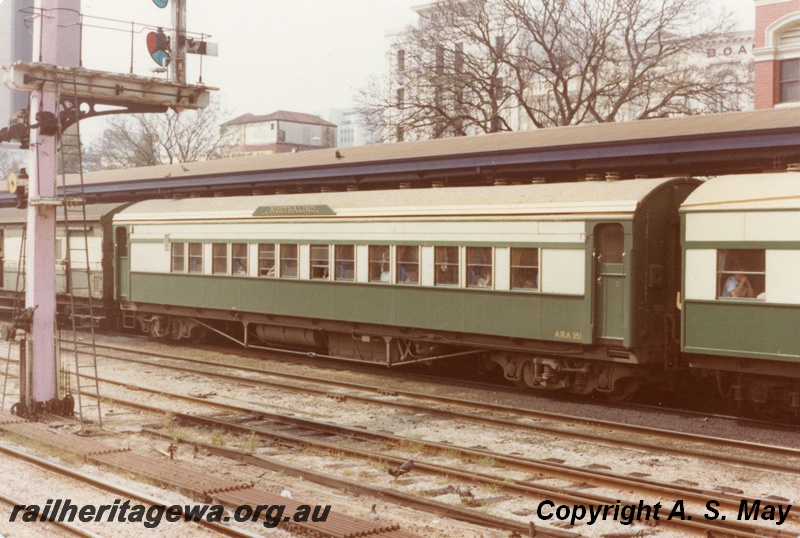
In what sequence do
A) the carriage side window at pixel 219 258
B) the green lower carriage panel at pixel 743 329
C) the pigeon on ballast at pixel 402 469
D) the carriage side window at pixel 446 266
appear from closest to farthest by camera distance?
the pigeon on ballast at pixel 402 469, the green lower carriage panel at pixel 743 329, the carriage side window at pixel 446 266, the carriage side window at pixel 219 258

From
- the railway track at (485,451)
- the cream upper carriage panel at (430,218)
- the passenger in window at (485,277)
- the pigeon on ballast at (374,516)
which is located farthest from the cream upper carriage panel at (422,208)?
the pigeon on ballast at (374,516)

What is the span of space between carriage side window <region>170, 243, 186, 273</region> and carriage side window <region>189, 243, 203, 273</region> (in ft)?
0.85

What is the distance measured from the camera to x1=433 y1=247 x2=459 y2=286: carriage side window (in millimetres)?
14914

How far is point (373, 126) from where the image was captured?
40031 mm

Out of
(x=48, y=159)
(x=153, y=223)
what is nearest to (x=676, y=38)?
(x=153, y=223)

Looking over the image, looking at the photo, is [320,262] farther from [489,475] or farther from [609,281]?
[489,475]

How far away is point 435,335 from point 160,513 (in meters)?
7.94

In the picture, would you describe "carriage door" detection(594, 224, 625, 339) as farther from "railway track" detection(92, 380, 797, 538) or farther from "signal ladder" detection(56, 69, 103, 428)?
"signal ladder" detection(56, 69, 103, 428)

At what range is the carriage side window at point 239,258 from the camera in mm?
18875

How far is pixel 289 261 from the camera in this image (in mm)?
17969

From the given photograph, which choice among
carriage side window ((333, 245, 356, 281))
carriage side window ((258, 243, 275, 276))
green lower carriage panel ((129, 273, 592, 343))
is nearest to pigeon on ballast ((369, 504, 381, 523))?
green lower carriage panel ((129, 273, 592, 343))

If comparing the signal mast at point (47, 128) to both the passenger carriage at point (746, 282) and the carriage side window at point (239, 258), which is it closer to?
the carriage side window at point (239, 258)

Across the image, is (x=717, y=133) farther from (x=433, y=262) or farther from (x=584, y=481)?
(x=584, y=481)

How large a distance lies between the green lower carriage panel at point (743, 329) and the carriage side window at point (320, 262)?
7368 mm
